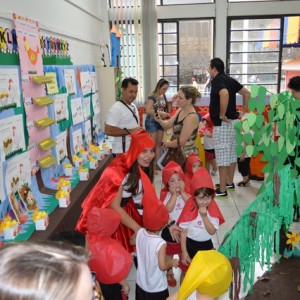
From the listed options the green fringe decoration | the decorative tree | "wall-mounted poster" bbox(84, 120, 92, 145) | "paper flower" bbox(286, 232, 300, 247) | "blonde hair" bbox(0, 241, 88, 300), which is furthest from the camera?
"wall-mounted poster" bbox(84, 120, 92, 145)

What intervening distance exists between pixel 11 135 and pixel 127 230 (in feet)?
3.33

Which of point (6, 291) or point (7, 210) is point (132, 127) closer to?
point (7, 210)

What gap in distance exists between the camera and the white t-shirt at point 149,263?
191cm

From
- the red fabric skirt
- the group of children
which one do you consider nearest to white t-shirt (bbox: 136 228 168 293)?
the group of children

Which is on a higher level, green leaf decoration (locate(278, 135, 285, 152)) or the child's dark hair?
green leaf decoration (locate(278, 135, 285, 152))

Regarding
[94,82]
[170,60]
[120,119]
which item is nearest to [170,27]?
[170,60]

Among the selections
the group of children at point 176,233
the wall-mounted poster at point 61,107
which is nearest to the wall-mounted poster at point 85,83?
the wall-mounted poster at point 61,107

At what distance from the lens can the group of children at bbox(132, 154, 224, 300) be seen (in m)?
1.93

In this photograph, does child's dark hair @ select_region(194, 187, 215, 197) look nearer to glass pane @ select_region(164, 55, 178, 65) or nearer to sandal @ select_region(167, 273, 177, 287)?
sandal @ select_region(167, 273, 177, 287)

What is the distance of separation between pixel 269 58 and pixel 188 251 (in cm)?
523

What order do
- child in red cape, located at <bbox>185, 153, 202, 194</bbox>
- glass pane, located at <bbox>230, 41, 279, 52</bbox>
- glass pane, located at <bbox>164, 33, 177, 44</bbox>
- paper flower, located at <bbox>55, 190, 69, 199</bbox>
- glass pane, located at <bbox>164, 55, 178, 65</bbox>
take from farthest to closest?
1. glass pane, located at <bbox>164, 55, 178, 65</bbox>
2. glass pane, located at <bbox>164, 33, 177, 44</bbox>
3. glass pane, located at <bbox>230, 41, 279, 52</bbox>
4. child in red cape, located at <bbox>185, 153, 202, 194</bbox>
5. paper flower, located at <bbox>55, 190, 69, 199</bbox>

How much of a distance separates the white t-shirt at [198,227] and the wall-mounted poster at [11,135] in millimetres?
1242

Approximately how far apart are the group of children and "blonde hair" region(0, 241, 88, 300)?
4.25ft

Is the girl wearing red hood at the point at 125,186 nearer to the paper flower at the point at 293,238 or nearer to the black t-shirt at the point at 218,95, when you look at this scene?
the paper flower at the point at 293,238
